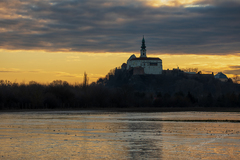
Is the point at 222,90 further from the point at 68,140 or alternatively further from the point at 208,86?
the point at 68,140

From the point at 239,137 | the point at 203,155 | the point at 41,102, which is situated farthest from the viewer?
the point at 41,102

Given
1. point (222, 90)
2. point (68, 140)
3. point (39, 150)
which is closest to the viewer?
point (39, 150)

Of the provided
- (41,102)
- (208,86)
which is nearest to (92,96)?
(41,102)

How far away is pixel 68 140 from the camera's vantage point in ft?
68.0

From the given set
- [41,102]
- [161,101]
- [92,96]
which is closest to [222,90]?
[161,101]

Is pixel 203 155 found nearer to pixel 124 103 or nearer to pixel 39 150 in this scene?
pixel 39 150

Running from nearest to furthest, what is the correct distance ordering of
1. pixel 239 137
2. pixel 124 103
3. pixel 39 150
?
pixel 39 150
pixel 239 137
pixel 124 103

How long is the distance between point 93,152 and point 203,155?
5.16 meters

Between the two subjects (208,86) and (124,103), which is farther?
(208,86)

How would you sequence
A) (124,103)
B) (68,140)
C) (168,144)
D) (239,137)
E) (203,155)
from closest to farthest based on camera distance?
1. (203,155)
2. (168,144)
3. (68,140)
4. (239,137)
5. (124,103)

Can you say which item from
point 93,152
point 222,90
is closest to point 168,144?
point 93,152

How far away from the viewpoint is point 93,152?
1661cm

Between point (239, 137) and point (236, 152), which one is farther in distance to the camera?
point (239, 137)

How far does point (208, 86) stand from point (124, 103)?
116 m
